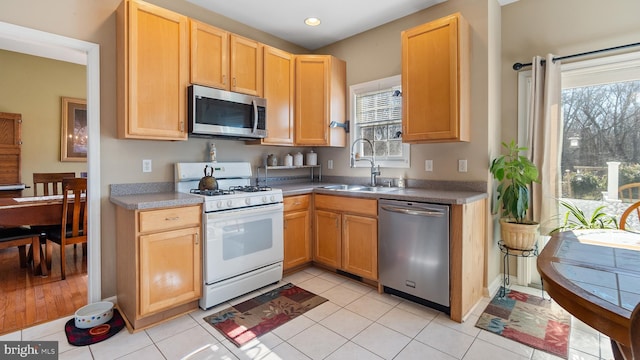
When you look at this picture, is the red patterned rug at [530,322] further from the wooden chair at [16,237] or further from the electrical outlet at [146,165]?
the wooden chair at [16,237]

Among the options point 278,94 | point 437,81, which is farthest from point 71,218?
point 437,81

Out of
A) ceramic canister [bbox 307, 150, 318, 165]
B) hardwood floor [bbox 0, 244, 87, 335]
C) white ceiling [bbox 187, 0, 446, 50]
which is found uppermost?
white ceiling [bbox 187, 0, 446, 50]

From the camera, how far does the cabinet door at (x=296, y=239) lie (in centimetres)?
307

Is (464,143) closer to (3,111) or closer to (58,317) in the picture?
(58,317)

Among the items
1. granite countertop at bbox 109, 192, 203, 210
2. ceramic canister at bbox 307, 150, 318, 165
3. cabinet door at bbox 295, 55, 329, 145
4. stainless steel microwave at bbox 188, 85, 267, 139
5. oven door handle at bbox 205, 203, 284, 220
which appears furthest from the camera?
ceramic canister at bbox 307, 150, 318, 165

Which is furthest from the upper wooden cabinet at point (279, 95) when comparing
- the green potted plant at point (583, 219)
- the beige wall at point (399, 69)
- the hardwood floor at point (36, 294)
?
the green potted plant at point (583, 219)

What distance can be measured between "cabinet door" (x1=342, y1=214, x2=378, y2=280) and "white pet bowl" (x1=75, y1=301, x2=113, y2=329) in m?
1.95

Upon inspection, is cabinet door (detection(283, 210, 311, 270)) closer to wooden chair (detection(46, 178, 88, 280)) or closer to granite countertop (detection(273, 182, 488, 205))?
granite countertop (detection(273, 182, 488, 205))

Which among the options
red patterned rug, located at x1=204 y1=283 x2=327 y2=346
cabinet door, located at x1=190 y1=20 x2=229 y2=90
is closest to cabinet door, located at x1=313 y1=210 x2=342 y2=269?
red patterned rug, located at x1=204 y1=283 x2=327 y2=346

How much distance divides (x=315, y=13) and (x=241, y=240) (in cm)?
234

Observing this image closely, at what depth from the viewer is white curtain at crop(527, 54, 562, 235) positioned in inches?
102

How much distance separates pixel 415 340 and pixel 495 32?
8.73 feet

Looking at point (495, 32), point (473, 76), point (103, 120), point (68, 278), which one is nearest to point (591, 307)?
point (473, 76)

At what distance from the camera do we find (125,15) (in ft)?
7.43
